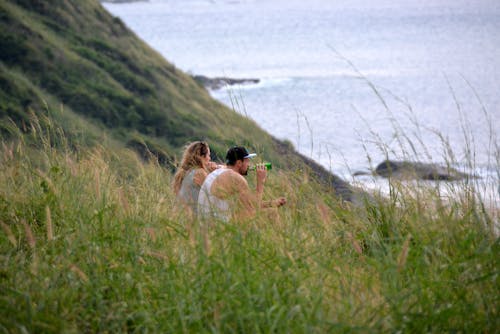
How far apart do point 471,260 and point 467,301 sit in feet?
0.88

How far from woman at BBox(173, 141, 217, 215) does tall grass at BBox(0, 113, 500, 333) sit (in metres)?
1.70

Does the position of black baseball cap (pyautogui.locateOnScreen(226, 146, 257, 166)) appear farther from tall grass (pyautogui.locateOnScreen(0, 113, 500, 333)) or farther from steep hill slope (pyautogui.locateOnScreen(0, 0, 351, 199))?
steep hill slope (pyautogui.locateOnScreen(0, 0, 351, 199))

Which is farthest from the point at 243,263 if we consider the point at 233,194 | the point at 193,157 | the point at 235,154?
the point at 193,157

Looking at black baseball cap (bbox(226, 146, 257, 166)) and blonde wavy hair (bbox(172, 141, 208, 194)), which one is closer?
black baseball cap (bbox(226, 146, 257, 166))

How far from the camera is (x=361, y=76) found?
6.27m

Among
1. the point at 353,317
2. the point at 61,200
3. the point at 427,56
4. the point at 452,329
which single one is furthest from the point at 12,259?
the point at 427,56

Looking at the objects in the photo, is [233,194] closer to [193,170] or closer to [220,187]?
[220,187]

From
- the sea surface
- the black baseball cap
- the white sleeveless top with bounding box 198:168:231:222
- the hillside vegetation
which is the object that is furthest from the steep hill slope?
the hillside vegetation

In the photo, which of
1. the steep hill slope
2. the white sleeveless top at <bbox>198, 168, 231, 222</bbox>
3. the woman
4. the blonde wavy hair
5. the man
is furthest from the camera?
the steep hill slope

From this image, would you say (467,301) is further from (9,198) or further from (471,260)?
(9,198)

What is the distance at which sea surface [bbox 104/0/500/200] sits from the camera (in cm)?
1286

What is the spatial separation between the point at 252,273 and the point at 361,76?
9.20ft

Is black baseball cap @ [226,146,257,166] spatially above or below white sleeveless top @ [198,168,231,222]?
above

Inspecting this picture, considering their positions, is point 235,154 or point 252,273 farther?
point 235,154
